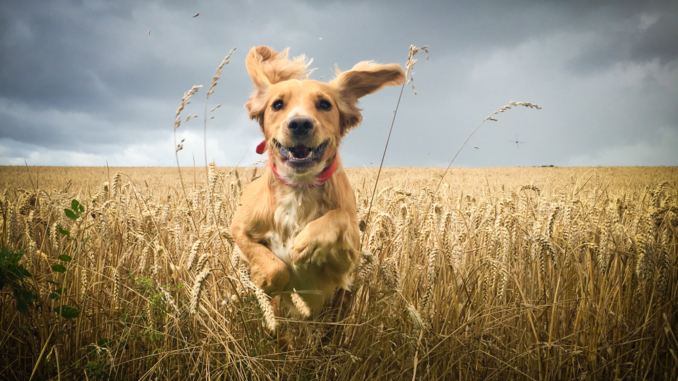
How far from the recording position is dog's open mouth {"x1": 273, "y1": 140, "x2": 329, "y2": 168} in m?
2.34

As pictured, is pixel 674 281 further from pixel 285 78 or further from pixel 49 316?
pixel 49 316

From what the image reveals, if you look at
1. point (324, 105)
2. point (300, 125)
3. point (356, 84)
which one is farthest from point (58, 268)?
point (356, 84)

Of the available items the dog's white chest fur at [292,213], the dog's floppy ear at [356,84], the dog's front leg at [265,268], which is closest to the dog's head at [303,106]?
the dog's floppy ear at [356,84]

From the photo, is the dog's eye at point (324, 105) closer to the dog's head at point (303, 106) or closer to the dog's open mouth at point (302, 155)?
the dog's head at point (303, 106)

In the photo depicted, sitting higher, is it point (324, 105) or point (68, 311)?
point (324, 105)

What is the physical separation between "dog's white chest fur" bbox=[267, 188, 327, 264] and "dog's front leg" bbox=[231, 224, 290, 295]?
168mm

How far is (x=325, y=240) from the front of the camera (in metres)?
2.09

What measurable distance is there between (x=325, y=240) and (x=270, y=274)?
425 mm

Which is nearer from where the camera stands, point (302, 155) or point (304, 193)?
point (302, 155)

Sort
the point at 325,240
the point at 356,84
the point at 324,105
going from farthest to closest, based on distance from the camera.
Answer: the point at 356,84
the point at 324,105
the point at 325,240

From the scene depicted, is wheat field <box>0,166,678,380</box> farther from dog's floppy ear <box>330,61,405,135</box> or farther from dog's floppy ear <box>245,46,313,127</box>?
dog's floppy ear <box>330,61,405,135</box>

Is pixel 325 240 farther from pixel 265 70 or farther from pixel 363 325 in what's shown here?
pixel 265 70

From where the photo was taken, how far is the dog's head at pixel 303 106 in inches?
90.9

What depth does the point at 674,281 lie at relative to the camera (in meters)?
2.71
